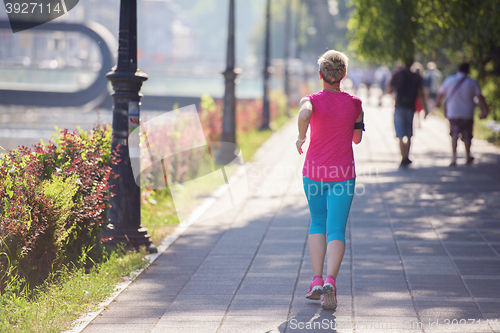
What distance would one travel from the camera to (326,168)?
444 centimetres

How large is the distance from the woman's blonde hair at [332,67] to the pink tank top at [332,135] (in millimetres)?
109

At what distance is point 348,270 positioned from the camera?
5473 mm

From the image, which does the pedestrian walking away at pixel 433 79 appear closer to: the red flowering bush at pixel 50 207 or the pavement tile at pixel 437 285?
the pavement tile at pixel 437 285

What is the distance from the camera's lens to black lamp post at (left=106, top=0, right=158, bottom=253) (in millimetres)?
6109

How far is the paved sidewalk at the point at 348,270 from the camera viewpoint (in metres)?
4.22

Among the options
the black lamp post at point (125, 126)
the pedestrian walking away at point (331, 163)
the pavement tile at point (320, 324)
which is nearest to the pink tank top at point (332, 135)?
the pedestrian walking away at point (331, 163)

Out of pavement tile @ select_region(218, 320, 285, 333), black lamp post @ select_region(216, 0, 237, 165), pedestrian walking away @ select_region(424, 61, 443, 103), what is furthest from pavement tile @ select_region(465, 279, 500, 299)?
pedestrian walking away @ select_region(424, 61, 443, 103)

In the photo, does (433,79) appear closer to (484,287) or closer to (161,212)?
(161,212)

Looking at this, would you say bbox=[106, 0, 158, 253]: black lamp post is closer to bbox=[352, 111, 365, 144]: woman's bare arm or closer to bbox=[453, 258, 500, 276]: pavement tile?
bbox=[352, 111, 365, 144]: woman's bare arm

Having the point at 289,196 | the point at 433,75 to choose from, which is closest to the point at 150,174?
the point at 289,196

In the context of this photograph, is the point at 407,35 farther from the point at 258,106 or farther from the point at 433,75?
the point at 433,75

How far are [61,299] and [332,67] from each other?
2560 millimetres

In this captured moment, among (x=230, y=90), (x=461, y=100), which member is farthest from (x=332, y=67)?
(x=230, y=90)

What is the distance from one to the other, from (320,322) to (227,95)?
9760mm
